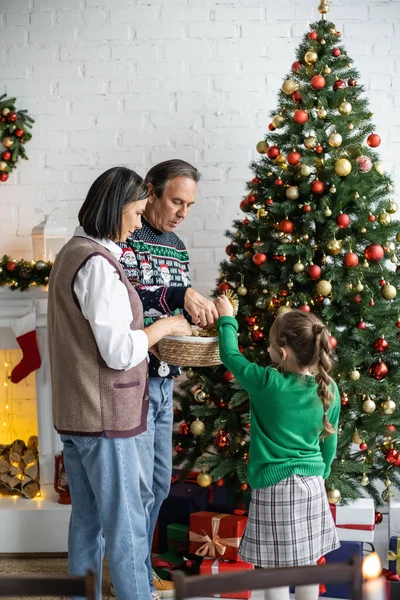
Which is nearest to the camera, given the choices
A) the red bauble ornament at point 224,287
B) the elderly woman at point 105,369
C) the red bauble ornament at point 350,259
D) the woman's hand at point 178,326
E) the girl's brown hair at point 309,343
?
the elderly woman at point 105,369

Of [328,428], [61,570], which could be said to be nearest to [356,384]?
[328,428]

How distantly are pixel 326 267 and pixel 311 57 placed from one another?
82 cm

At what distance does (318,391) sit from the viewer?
211cm

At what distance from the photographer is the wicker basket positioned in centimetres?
225

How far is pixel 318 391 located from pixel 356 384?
0.73m

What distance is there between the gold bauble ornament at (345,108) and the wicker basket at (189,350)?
44.4 inches

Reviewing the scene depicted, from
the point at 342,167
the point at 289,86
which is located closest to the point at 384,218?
the point at 342,167

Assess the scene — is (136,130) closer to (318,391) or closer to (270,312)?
(270,312)

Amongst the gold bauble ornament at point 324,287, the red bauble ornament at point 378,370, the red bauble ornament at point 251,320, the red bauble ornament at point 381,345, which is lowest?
the red bauble ornament at point 378,370

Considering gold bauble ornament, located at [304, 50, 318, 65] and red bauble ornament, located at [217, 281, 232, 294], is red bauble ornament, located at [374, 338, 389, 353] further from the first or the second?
gold bauble ornament, located at [304, 50, 318, 65]

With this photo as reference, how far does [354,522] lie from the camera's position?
2.92m

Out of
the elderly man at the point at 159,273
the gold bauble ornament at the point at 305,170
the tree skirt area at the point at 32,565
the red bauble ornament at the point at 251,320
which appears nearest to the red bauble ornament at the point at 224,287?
the red bauble ornament at the point at 251,320

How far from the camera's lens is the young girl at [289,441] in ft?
6.86

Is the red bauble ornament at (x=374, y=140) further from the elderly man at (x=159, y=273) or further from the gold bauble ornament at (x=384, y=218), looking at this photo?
the elderly man at (x=159, y=273)
